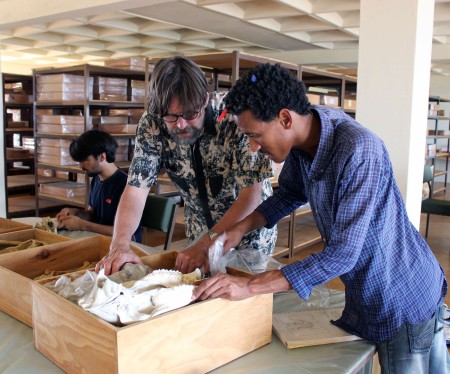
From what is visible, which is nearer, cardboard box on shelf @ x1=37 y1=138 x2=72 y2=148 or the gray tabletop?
the gray tabletop

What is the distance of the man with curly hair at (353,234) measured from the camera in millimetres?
1071

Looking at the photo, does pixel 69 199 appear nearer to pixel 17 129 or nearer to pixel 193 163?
pixel 17 129

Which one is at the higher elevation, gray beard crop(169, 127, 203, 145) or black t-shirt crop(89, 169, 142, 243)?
gray beard crop(169, 127, 203, 145)

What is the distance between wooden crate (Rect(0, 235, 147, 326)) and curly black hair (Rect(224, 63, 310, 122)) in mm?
716

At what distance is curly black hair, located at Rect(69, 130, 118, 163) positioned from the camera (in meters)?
2.98

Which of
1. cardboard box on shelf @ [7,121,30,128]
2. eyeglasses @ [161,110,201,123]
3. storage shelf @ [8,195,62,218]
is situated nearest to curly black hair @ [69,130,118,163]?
eyeglasses @ [161,110,201,123]

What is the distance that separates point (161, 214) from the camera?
2832 mm

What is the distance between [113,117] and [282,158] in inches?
Answer: 166

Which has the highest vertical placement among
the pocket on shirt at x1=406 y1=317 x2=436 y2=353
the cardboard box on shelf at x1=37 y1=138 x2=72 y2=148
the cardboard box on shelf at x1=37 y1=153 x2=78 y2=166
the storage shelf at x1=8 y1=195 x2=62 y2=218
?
the cardboard box on shelf at x1=37 y1=138 x2=72 y2=148

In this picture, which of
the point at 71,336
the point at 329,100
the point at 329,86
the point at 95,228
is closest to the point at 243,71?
the point at 329,100

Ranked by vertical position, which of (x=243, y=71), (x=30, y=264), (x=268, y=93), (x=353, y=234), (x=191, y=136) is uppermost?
(x=243, y=71)

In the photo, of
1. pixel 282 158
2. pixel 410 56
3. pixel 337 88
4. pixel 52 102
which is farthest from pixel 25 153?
pixel 282 158

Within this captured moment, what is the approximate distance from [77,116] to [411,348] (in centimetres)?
443

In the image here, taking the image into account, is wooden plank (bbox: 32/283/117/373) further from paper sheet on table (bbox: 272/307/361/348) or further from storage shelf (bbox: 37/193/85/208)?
storage shelf (bbox: 37/193/85/208)
